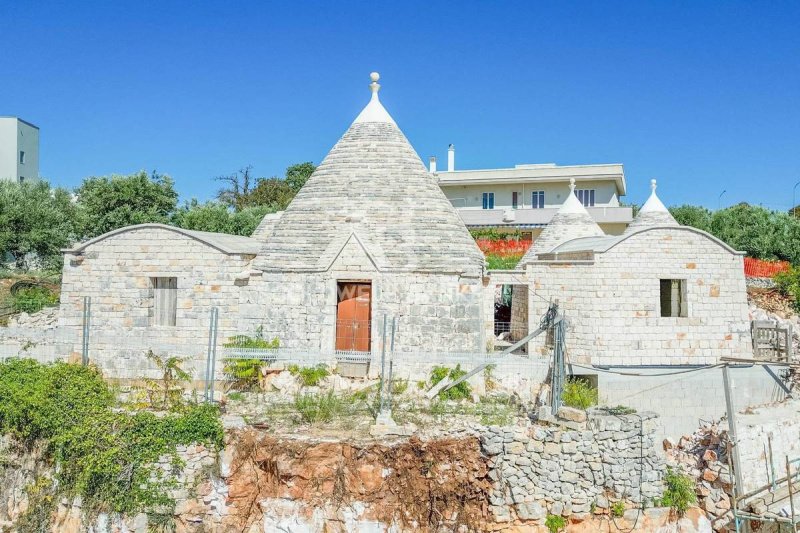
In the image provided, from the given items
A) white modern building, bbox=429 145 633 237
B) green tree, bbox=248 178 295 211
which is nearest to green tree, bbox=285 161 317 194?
green tree, bbox=248 178 295 211

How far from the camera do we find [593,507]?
9.74 metres

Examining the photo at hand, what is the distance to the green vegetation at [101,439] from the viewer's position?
9.43 m

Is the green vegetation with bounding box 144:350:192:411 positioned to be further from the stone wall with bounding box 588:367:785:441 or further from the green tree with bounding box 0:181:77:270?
the green tree with bounding box 0:181:77:270

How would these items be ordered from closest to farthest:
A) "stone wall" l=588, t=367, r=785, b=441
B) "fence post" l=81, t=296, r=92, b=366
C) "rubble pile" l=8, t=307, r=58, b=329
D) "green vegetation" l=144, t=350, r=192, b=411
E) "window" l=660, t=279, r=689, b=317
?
"green vegetation" l=144, t=350, r=192, b=411
"fence post" l=81, t=296, r=92, b=366
"stone wall" l=588, t=367, r=785, b=441
"window" l=660, t=279, r=689, b=317
"rubble pile" l=8, t=307, r=58, b=329

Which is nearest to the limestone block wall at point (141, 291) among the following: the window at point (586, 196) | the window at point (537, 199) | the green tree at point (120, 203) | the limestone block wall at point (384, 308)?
the limestone block wall at point (384, 308)

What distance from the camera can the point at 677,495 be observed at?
1002cm

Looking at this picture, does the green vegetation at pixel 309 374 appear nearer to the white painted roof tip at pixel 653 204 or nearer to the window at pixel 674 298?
the window at pixel 674 298

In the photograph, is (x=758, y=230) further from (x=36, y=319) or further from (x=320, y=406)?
(x=36, y=319)

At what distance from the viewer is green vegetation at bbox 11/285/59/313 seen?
17266mm

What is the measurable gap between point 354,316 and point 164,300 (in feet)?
13.8

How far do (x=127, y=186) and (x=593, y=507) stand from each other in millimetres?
25078

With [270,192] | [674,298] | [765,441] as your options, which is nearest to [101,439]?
[765,441]

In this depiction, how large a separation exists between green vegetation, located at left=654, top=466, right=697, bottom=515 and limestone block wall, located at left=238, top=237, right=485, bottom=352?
424cm

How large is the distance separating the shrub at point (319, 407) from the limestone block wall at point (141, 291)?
9.00ft
